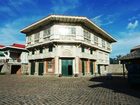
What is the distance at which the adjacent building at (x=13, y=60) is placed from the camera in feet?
123

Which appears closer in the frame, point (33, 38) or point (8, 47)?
point (33, 38)

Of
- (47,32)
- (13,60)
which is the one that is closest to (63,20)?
(47,32)

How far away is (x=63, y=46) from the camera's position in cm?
2744

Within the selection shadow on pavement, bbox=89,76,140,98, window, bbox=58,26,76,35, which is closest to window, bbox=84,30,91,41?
window, bbox=58,26,76,35

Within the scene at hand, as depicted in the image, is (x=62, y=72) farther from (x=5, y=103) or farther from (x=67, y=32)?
(x=5, y=103)

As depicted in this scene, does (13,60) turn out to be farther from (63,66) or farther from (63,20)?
(63,20)

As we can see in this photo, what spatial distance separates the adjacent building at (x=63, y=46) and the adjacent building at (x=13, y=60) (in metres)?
8.29

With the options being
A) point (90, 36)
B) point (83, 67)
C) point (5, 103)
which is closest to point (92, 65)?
point (83, 67)

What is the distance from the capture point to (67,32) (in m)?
27.6

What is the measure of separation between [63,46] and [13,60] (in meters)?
17.3

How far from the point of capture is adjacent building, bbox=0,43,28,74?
123 ft

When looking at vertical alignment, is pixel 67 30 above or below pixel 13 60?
above

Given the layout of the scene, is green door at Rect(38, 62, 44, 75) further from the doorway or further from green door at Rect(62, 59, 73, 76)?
the doorway

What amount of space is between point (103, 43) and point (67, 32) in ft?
45.7
